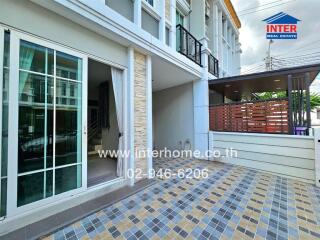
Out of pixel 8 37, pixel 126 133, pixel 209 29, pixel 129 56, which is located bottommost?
pixel 126 133

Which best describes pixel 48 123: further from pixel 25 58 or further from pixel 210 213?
pixel 210 213

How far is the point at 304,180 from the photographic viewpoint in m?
3.50

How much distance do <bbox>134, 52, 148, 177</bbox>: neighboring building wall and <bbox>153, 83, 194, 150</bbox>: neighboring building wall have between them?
107 inches

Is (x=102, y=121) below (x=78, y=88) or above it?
below

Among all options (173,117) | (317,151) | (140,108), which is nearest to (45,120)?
(140,108)

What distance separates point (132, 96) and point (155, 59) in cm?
130

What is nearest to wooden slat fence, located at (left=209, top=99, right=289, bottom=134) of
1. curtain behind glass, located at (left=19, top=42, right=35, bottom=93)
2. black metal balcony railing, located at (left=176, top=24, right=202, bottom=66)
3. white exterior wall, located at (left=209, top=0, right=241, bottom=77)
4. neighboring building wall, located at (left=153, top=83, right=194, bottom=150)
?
neighboring building wall, located at (left=153, top=83, right=194, bottom=150)

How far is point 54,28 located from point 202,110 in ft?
14.8

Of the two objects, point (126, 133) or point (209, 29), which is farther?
point (209, 29)

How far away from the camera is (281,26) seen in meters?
5.98

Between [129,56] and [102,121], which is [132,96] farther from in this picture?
[102,121]

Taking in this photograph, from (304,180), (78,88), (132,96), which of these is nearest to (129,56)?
(132,96)

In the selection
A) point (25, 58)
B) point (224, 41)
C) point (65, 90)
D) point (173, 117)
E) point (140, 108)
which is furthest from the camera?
point (224, 41)

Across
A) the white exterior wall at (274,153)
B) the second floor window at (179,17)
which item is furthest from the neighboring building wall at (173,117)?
the second floor window at (179,17)
